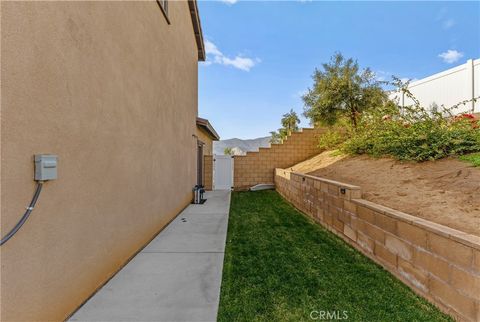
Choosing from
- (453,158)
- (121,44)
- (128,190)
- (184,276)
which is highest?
(121,44)

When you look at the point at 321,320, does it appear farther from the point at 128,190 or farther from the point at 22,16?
the point at 22,16

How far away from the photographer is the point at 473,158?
13.8 ft

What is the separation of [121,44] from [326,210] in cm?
492

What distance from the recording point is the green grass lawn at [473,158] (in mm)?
3983

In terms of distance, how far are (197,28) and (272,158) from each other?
6846mm

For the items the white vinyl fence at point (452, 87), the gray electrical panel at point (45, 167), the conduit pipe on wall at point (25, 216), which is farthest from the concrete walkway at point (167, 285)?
the white vinyl fence at point (452, 87)

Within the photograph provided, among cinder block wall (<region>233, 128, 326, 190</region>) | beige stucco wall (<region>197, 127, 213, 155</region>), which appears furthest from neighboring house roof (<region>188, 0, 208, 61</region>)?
cinder block wall (<region>233, 128, 326, 190</region>)

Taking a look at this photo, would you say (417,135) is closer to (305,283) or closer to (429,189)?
(429,189)

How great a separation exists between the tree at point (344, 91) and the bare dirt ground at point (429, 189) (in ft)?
18.2

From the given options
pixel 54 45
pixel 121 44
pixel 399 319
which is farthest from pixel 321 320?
Result: pixel 121 44

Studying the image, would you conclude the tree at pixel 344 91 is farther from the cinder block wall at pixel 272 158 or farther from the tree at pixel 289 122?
the tree at pixel 289 122

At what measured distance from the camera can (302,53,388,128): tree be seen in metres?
10.5

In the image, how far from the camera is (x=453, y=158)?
4598 millimetres

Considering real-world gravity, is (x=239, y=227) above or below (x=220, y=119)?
below
